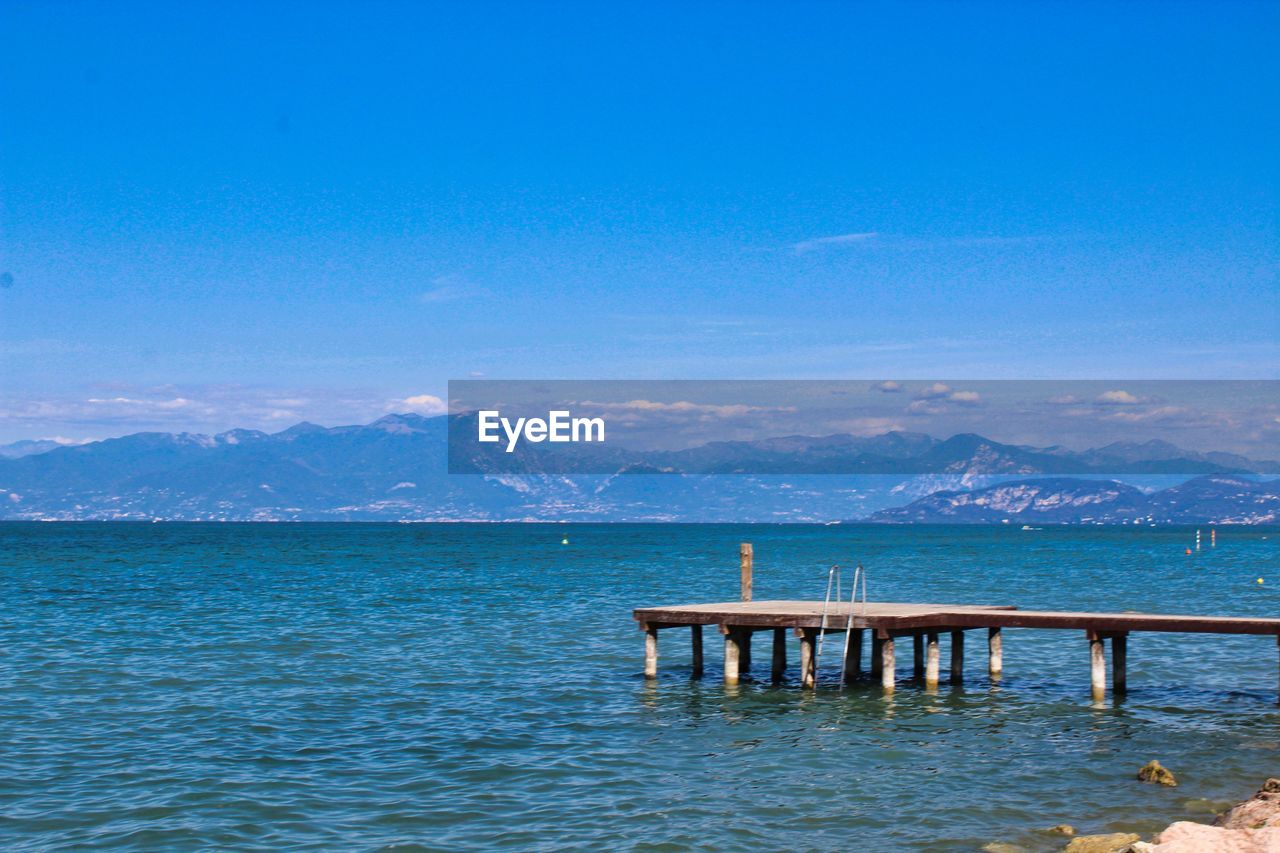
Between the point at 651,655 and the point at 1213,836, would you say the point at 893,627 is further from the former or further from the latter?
the point at 1213,836

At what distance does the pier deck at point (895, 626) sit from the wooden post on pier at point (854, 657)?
0.08 ft

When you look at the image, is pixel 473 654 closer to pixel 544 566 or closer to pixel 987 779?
pixel 987 779

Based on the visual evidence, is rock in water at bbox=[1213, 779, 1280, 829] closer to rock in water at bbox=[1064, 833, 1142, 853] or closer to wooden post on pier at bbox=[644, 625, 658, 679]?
rock in water at bbox=[1064, 833, 1142, 853]

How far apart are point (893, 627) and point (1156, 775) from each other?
848cm

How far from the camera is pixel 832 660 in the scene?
36.2m

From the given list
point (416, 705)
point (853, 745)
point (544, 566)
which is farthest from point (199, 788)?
point (544, 566)

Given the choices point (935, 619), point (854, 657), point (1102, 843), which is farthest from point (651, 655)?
point (1102, 843)

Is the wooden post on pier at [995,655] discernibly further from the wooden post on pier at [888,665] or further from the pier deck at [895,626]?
the wooden post on pier at [888,665]

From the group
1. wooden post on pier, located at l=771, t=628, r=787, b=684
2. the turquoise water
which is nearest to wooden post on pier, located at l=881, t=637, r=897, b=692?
the turquoise water

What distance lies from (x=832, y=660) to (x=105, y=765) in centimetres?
1994

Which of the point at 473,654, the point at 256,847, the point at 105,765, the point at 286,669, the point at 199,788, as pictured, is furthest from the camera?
the point at 473,654

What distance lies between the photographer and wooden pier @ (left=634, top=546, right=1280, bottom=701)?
92.4 feet

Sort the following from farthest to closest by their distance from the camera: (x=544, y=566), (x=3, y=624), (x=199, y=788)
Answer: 1. (x=544, y=566)
2. (x=3, y=624)
3. (x=199, y=788)

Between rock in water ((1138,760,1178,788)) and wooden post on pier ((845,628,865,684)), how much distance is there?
10.8 meters
